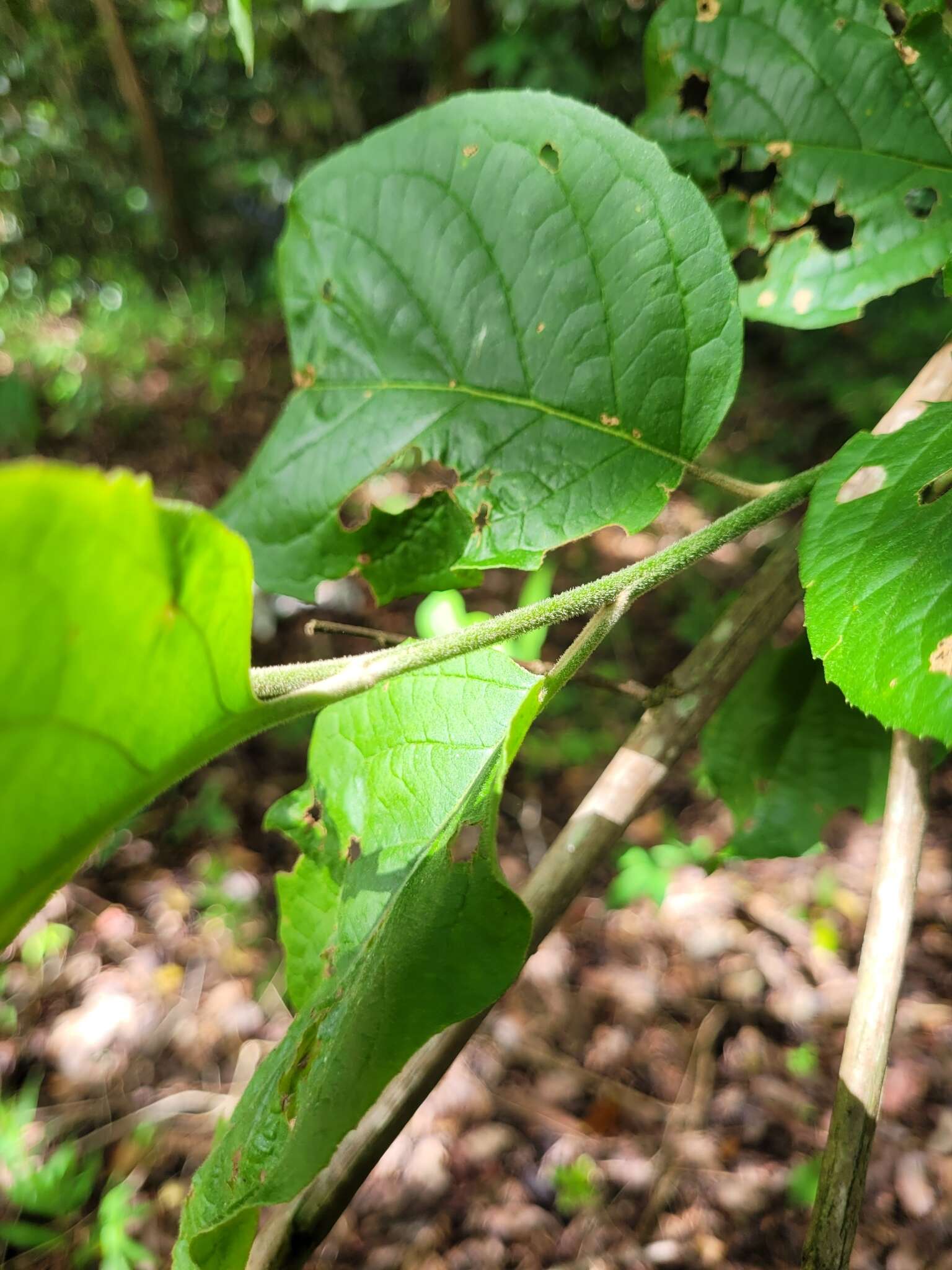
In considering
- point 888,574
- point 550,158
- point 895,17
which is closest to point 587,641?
point 888,574

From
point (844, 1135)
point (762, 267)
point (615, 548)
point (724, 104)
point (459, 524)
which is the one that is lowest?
point (615, 548)

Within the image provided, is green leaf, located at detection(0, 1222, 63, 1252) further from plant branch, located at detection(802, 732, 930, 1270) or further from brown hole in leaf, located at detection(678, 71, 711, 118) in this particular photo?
brown hole in leaf, located at detection(678, 71, 711, 118)

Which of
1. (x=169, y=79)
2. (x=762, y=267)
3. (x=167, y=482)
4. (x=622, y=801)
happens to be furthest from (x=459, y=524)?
(x=169, y=79)

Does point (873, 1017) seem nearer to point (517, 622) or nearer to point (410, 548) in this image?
point (517, 622)

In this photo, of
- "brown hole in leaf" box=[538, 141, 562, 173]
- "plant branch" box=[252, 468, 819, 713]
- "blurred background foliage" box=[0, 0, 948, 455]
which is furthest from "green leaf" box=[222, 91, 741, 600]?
"blurred background foliage" box=[0, 0, 948, 455]

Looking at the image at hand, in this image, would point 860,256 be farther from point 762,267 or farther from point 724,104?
point 724,104

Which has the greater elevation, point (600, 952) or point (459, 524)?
point (459, 524)
